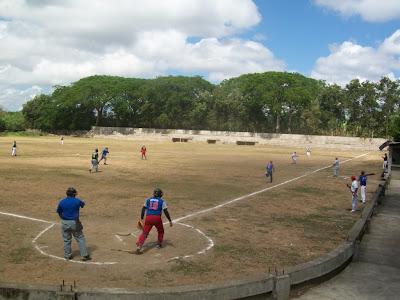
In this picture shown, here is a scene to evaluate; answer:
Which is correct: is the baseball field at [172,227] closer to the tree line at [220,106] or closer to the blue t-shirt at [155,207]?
the blue t-shirt at [155,207]

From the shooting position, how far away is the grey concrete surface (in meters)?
7.26

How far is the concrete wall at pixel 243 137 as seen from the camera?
67625 millimetres

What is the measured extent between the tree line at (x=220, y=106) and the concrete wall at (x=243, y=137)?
10.1ft

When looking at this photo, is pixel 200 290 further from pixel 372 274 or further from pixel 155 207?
pixel 372 274

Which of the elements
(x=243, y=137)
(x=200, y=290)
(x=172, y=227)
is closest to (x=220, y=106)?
(x=243, y=137)

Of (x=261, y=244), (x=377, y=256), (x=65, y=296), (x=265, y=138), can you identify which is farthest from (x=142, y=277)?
(x=265, y=138)

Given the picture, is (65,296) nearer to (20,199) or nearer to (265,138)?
(20,199)

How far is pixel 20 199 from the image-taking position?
15.0m

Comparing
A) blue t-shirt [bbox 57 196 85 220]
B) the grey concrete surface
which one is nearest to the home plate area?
blue t-shirt [bbox 57 196 85 220]

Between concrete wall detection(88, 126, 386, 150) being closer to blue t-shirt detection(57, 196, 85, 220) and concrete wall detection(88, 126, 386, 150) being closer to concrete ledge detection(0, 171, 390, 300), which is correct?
concrete ledge detection(0, 171, 390, 300)

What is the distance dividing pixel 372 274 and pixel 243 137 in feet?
230

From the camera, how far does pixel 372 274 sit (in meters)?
8.45

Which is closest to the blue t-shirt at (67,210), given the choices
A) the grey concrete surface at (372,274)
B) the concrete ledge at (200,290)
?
the concrete ledge at (200,290)

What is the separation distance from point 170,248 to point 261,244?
8.69 feet
